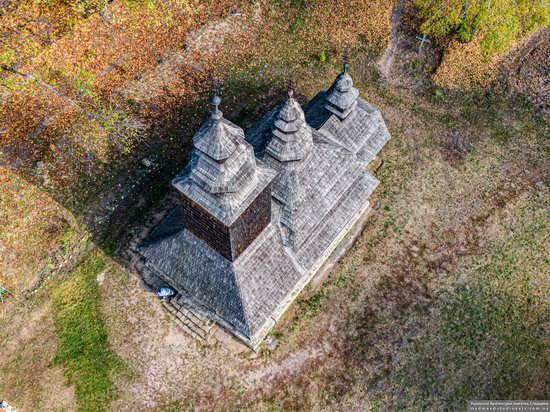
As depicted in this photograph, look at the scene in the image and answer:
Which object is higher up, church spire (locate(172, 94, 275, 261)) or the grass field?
church spire (locate(172, 94, 275, 261))

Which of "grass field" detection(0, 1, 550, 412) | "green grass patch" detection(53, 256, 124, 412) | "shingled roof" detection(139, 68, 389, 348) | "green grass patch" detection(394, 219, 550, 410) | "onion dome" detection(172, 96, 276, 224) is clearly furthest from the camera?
"green grass patch" detection(394, 219, 550, 410)

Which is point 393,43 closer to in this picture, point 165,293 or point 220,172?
point 220,172

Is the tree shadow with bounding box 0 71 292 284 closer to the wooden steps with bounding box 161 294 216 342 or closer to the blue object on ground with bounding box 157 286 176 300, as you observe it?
the blue object on ground with bounding box 157 286 176 300

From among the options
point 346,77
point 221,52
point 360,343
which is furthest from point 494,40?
point 360,343

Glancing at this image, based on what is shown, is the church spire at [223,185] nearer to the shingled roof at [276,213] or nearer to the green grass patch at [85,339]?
the shingled roof at [276,213]

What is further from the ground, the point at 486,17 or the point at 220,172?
the point at 486,17

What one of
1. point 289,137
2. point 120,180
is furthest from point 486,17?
point 120,180

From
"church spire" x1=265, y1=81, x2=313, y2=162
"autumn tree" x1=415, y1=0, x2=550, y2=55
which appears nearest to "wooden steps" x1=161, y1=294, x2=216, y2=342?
"church spire" x1=265, y1=81, x2=313, y2=162
